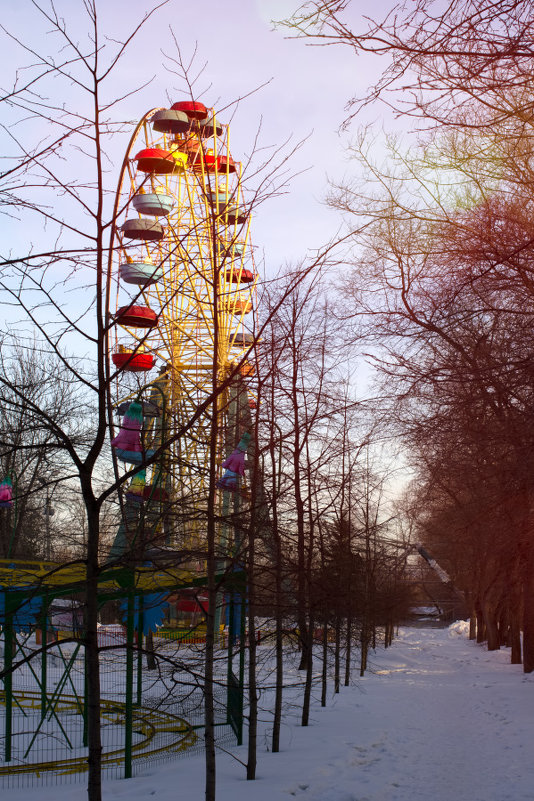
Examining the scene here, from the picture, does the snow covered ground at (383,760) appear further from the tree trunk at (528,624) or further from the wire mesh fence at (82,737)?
the tree trunk at (528,624)

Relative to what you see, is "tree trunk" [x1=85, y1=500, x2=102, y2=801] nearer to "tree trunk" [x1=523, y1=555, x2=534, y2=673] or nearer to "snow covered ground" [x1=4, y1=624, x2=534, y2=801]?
"snow covered ground" [x1=4, y1=624, x2=534, y2=801]

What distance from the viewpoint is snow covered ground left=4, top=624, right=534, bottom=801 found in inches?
348

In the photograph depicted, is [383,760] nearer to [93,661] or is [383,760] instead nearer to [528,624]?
[93,661]

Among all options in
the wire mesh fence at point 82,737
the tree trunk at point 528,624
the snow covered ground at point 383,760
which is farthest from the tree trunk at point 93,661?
the tree trunk at point 528,624

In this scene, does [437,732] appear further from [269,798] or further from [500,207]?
[500,207]

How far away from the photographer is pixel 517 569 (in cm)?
1997

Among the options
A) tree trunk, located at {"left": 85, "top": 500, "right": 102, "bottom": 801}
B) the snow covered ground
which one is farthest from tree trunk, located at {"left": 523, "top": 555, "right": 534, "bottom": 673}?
A: tree trunk, located at {"left": 85, "top": 500, "right": 102, "bottom": 801}

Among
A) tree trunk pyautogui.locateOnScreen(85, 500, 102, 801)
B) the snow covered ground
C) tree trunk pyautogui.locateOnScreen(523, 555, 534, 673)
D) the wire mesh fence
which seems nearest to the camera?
tree trunk pyautogui.locateOnScreen(85, 500, 102, 801)

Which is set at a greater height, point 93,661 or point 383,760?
point 93,661

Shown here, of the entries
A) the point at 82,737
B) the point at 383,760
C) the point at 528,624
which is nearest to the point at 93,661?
the point at 383,760

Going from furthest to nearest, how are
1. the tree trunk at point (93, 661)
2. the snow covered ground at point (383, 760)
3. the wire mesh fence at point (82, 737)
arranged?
1. the wire mesh fence at point (82, 737)
2. the snow covered ground at point (383, 760)
3. the tree trunk at point (93, 661)

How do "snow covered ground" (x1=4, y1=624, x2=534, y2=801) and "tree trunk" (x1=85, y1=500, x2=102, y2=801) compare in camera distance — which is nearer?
"tree trunk" (x1=85, y1=500, x2=102, y2=801)

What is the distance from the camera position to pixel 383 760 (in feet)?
34.9

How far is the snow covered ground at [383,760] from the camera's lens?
29.0 ft
